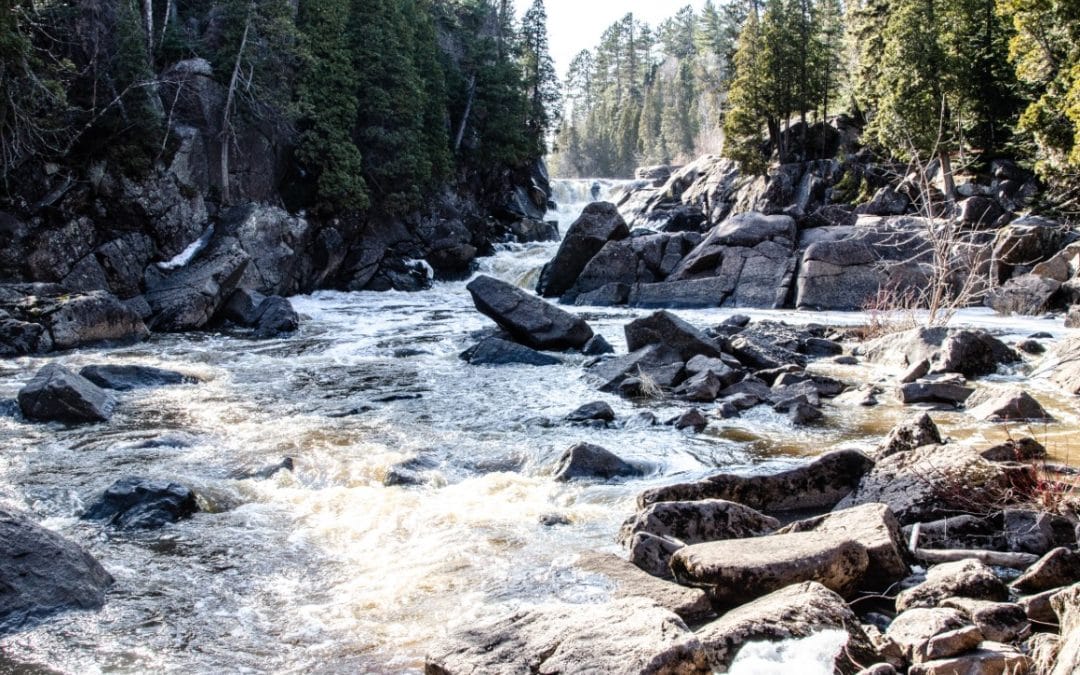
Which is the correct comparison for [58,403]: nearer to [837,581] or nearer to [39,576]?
[39,576]

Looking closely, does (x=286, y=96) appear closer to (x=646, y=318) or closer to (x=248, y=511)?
(x=646, y=318)

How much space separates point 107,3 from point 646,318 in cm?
1976

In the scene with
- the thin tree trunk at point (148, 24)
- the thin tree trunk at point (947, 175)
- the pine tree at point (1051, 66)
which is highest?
the thin tree trunk at point (148, 24)

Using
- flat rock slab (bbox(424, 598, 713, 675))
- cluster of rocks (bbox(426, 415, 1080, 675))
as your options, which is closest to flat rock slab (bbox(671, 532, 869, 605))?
cluster of rocks (bbox(426, 415, 1080, 675))

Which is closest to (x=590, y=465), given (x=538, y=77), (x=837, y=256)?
(x=837, y=256)

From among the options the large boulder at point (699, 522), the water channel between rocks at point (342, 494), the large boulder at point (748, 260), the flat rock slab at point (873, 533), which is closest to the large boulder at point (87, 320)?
the water channel between rocks at point (342, 494)

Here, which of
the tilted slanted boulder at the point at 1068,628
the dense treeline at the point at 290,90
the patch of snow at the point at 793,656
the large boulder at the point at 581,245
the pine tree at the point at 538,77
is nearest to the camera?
the tilted slanted boulder at the point at 1068,628

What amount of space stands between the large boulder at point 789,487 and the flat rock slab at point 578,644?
2567 millimetres

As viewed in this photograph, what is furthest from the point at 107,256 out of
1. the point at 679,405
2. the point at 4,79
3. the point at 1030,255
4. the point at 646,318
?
the point at 1030,255

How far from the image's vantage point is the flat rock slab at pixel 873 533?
17.0 ft

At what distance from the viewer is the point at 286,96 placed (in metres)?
→ 28.2

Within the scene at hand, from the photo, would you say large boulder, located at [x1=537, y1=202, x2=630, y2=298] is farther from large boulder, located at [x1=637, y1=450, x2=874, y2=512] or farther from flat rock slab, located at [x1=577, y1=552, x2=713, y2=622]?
flat rock slab, located at [x1=577, y1=552, x2=713, y2=622]

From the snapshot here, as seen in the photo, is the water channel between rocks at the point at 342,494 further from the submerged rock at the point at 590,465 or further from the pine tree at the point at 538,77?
the pine tree at the point at 538,77

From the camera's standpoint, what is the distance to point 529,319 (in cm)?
1748
